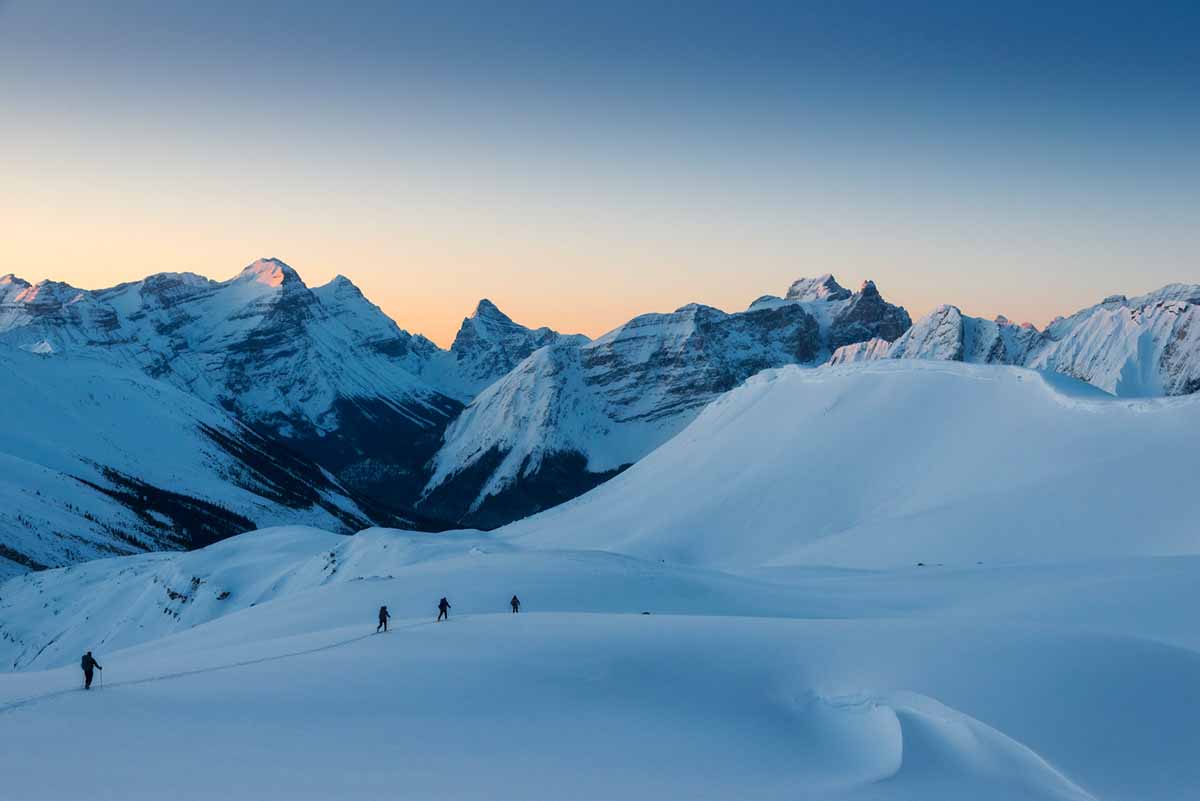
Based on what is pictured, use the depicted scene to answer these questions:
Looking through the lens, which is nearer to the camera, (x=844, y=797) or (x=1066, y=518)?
(x=844, y=797)

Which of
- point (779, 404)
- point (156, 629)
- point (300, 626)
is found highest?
point (779, 404)

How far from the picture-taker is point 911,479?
92.9 metres

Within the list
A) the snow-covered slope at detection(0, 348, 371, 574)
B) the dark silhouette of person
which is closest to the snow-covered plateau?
the dark silhouette of person

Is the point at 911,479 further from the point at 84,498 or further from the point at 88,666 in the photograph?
the point at 84,498

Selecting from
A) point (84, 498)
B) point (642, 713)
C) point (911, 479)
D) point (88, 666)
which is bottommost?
point (84, 498)

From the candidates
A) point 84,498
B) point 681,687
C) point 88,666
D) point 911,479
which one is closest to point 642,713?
point 681,687

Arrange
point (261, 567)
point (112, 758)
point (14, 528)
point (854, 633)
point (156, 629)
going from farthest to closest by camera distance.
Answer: point (14, 528) → point (261, 567) → point (156, 629) → point (854, 633) → point (112, 758)

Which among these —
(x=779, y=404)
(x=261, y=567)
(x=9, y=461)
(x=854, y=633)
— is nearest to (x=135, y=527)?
(x=9, y=461)

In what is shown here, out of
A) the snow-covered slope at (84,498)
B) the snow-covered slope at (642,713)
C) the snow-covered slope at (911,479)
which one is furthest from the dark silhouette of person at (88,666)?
the snow-covered slope at (84,498)

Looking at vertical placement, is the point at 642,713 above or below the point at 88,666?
below

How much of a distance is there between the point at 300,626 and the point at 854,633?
83.3ft

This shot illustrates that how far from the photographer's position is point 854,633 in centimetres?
2866

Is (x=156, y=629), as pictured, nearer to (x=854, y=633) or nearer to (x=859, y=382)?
(x=854, y=633)

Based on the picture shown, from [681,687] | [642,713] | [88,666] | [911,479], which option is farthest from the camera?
[911,479]
